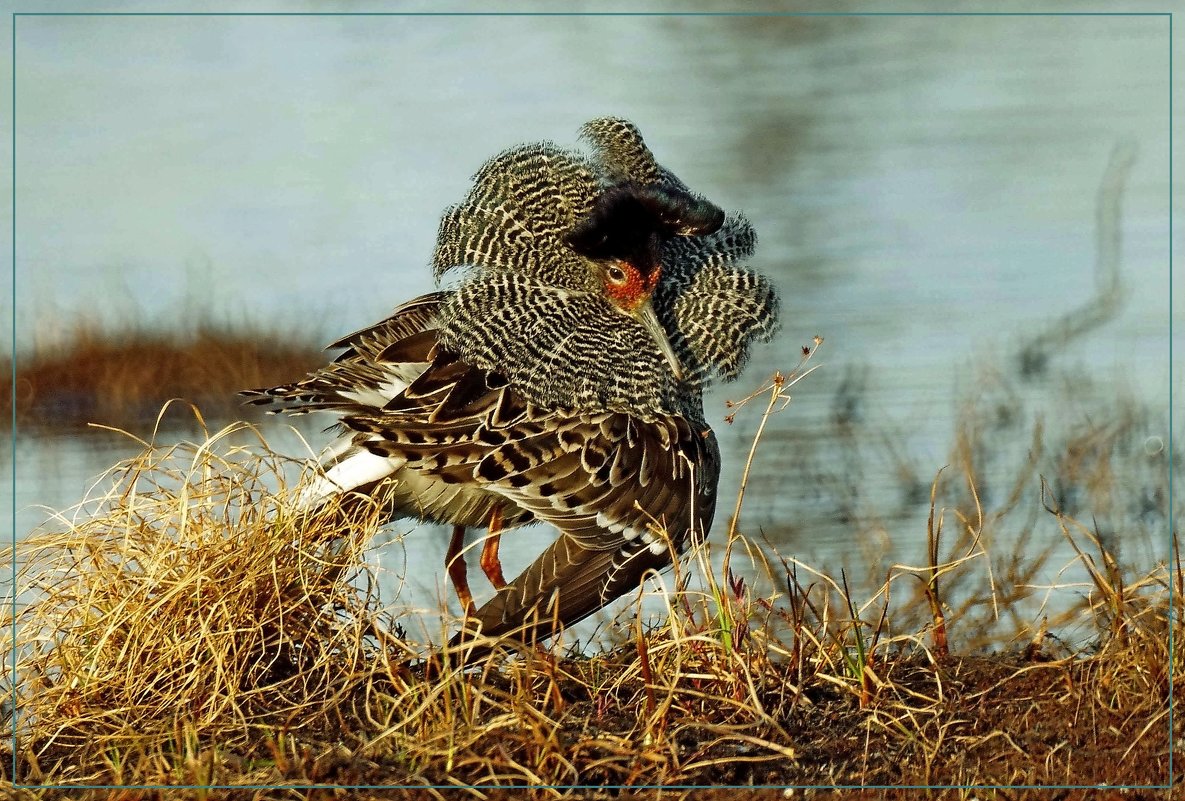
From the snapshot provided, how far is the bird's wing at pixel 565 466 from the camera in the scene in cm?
302

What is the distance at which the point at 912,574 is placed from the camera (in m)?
3.26

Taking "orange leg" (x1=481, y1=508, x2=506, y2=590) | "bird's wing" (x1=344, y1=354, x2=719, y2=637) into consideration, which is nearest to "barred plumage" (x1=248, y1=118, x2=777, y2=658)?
"bird's wing" (x1=344, y1=354, x2=719, y2=637)

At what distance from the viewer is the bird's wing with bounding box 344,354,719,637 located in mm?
3016

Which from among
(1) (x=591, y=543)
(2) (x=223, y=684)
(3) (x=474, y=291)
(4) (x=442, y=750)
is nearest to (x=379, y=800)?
(4) (x=442, y=750)

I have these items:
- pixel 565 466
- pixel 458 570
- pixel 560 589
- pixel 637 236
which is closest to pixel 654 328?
pixel 637 236

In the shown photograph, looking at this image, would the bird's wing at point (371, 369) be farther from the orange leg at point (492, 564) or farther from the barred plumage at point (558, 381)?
the orange leg at point (492, 564)

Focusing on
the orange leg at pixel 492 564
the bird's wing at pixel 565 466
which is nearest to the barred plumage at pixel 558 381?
the bird's wing at pixel 565 466

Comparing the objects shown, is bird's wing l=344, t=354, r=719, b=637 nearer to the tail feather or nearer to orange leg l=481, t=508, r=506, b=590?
the tail feather

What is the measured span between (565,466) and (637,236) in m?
0.60

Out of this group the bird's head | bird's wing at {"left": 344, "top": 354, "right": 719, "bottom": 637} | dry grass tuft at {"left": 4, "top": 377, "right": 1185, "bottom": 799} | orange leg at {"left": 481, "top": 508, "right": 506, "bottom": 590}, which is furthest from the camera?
orange leg at {"left": 481, "top": 508, "right": 506, "bottom": 590}

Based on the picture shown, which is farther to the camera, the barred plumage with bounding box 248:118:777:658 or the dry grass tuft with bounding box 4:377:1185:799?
the barred plumage with bounding box 248:118:777:658

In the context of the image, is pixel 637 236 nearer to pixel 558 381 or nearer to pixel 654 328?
pixel 654 328

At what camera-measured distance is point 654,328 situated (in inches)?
128

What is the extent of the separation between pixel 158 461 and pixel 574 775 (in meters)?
1.44
